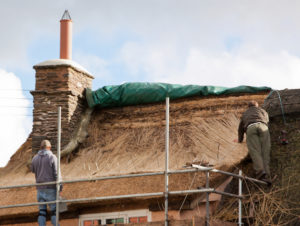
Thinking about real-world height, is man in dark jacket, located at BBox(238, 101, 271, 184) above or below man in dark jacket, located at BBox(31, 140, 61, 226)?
above

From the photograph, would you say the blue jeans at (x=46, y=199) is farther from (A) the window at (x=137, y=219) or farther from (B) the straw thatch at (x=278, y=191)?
(B) the straw thatch at (x=278, y=191)

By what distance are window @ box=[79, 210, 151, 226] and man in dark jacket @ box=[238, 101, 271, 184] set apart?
183cm

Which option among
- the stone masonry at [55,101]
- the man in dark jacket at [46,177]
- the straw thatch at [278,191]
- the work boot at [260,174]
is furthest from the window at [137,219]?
the stone masonry at [55,101]

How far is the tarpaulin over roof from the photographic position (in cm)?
1758

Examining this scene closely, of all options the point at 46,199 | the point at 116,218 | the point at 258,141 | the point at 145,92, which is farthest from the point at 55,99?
the point at 258,141

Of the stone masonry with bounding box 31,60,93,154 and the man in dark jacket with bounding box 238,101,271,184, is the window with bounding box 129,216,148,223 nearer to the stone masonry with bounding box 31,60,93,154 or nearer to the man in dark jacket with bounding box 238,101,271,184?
the man in dark jacket with bounding box 238,101,271,184

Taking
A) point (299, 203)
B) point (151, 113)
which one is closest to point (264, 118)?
point (299, 203)

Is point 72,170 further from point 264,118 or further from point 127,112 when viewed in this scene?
point 264,118

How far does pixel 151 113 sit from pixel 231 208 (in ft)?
A: 10.1

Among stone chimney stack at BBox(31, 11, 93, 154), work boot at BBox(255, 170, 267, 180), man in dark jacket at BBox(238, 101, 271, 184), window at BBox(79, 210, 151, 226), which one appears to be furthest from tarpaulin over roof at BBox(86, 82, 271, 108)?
window at BBox(79, 210, 151, 226)

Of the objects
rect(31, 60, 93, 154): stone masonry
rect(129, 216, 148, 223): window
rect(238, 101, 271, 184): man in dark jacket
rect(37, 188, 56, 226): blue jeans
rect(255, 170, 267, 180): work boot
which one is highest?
rect(31, 60, 93, 154): stone masonry

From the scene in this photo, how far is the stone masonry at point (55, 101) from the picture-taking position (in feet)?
58.1

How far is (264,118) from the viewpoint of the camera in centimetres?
1564

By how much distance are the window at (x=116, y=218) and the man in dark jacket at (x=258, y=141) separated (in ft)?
6.01
